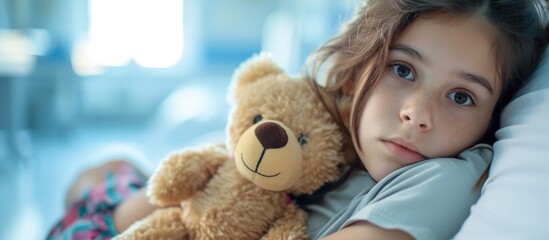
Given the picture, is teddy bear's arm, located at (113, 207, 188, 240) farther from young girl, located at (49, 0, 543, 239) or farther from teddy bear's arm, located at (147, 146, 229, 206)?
young girl, located at (49, 0, 543, 239)

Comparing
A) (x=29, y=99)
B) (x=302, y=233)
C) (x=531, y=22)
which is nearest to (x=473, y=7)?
(x=531, y=22)

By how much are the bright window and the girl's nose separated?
118 inches

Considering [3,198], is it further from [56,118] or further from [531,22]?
[531,22]

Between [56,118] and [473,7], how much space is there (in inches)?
107

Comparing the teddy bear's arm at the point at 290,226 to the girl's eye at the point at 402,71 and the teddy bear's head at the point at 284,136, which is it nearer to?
the teddy bear's head at the point at 284,136

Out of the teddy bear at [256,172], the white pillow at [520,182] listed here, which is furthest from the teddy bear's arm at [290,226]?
the white pillow at [520,182]

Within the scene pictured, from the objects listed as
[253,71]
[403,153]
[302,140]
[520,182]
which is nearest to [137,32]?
[253,71]

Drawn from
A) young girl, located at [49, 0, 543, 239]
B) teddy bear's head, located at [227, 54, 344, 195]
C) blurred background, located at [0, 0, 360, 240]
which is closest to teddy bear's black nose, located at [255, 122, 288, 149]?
teddy bear's head, located at [227, 54, 344, 195]

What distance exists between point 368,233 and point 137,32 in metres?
3.19

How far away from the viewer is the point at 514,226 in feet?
1.71

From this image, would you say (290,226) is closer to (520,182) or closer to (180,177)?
(180,177)

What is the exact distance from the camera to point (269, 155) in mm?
672

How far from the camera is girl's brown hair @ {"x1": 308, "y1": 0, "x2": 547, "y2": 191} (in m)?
0.68

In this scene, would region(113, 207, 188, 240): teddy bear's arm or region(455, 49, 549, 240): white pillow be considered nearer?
region(455, 49, 549, 240): white pillow
